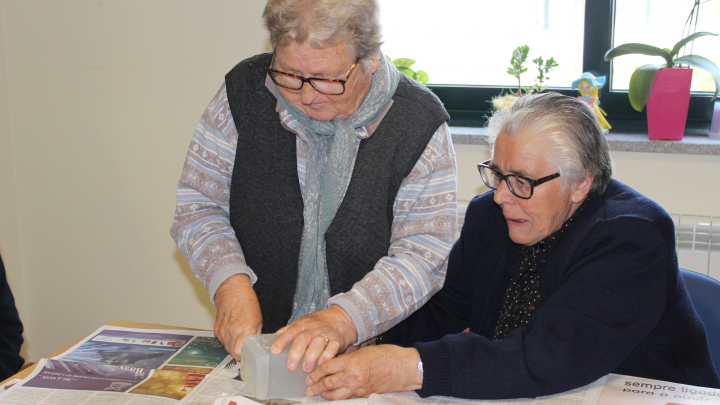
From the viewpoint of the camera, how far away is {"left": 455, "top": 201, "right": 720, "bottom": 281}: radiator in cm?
219

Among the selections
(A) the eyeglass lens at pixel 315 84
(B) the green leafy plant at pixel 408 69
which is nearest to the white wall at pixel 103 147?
(B) the green leafy plant at pixel 408 69

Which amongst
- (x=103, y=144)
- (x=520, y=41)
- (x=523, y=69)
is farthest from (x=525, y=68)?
(x=103, y=144)

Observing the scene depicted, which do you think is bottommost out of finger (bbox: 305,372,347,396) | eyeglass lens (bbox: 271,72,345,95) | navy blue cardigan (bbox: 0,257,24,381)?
navy blue cardigan (bbox: 0,257,24,381)

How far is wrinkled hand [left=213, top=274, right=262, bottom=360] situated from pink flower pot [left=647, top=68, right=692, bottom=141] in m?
1.71

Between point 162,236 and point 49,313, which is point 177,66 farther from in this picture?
point 49,313

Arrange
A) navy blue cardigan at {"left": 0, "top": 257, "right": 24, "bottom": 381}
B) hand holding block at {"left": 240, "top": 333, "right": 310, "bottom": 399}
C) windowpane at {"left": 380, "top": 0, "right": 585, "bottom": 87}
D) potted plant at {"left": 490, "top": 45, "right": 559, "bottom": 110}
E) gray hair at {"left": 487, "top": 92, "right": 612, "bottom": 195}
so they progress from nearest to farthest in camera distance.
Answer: hand holding block at {"left": 240, "top": 333, "right": 310, "bottom": 399} < gray hair at {"left": 487, "top": 92, "right": 612, "bottom": 195} < navy blue cardigan at {"left": 0, "top": 257, "right": 24, "bottom": 381} < potted plant at {"left": 490, "top": 45, "right": 559, "bottom": 110} < windowpane at {"left": 380, "top": 0, "right": 585, "bottom": 87}

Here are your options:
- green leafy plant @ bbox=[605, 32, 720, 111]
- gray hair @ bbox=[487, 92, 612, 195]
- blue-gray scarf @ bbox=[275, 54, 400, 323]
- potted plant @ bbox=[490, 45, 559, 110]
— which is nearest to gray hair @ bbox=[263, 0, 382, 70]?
blue-gray scarf @ bbox=[275, 54, 400, 323]

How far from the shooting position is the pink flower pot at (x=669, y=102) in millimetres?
2252

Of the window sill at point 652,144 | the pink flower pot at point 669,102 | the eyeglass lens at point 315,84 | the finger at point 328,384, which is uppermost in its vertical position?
the eyeglass lens at point 315,84

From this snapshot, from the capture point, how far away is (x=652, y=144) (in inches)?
89.0

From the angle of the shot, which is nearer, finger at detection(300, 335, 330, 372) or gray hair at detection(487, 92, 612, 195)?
finger at detection(300, 335, 330, 372)

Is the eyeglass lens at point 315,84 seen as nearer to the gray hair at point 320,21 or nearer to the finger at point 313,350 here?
the gray hair at point 320,21

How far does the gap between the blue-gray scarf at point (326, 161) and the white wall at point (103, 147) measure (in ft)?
3.83

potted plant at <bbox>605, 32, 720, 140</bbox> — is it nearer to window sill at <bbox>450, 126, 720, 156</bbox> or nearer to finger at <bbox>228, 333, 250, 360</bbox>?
window sill at <bbox>450, 126, 720, 156</bbox>
